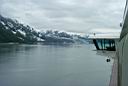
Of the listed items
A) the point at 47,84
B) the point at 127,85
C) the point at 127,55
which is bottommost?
the point at 47,84

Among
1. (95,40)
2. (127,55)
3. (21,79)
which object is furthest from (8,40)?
(127,55)

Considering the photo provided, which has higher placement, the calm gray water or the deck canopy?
the deck canopy

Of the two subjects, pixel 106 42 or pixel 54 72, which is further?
pixel 106 42

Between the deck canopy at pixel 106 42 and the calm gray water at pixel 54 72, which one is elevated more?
the deck canopy at pixel 106 42

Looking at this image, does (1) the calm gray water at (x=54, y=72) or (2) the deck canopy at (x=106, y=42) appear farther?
(2) the deck canopy at (x=106, y=42)

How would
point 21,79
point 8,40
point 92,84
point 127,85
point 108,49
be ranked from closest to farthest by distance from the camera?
point 127,85 → point 92,84 → point 21,79 → point 108,49 → point 8,40

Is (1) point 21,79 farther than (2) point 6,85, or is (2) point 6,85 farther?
(1) point 21,79

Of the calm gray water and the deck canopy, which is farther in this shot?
the deck canopy

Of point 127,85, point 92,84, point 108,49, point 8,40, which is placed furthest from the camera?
point 8,40

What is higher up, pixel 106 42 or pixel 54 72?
pixel 106 42

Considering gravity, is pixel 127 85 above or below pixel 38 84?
above

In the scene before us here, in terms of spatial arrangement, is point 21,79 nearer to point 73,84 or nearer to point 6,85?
point 6,85

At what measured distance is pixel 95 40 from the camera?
4638cm

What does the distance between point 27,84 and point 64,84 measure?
8.02 ft
